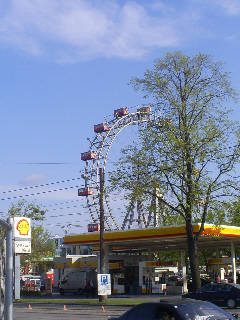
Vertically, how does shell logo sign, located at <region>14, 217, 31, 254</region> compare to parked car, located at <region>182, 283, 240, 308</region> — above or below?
above

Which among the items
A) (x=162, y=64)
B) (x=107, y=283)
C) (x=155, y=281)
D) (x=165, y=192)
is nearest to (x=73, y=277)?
(x=155, y=281)

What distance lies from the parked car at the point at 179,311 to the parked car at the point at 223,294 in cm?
1814

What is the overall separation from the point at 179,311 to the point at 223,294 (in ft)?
62.9

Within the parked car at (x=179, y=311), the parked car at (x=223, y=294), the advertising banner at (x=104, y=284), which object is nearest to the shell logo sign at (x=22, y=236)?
the parked car at (x=179, y=311)

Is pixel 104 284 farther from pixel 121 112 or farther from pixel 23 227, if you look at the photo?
pixel 121 112

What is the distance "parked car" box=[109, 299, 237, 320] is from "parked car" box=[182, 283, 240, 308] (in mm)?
18139

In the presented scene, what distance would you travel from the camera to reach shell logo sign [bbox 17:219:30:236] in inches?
500

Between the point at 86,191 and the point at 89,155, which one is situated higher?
the point at 89,155

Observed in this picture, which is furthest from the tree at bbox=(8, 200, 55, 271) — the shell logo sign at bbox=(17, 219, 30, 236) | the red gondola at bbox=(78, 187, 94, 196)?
the shell logo sign at bbox=(17, 219, 30, 236)

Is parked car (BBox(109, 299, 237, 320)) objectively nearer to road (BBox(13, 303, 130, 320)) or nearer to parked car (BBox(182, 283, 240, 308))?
road (BBox(13, 303, 130, 320))

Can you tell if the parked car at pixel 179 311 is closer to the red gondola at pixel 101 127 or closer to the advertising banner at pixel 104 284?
the advertising banner at pixel 104 284

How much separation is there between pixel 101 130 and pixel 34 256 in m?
19.1

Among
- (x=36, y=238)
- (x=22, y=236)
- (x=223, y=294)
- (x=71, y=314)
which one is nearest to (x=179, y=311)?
(x=22, y=236)

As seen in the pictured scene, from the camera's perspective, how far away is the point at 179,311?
434 inches
